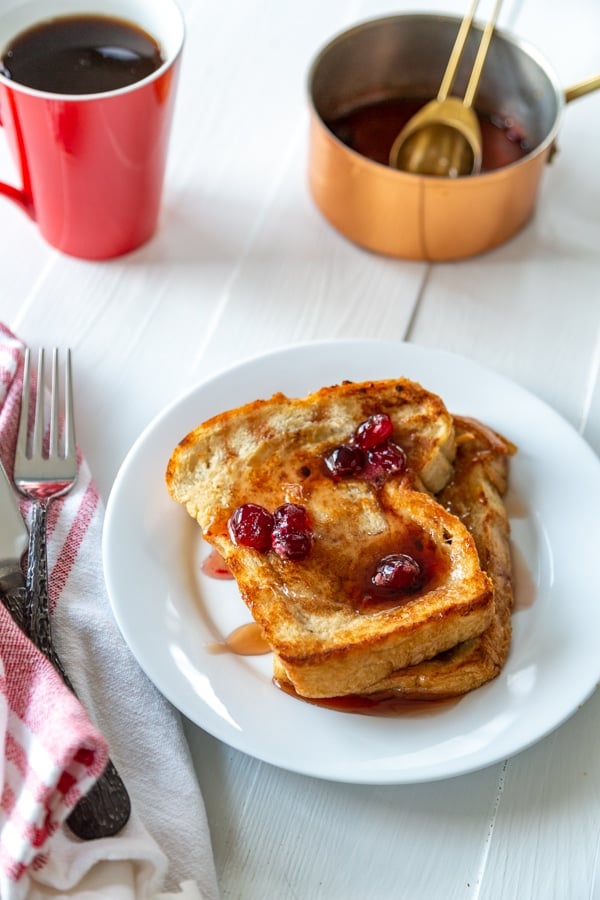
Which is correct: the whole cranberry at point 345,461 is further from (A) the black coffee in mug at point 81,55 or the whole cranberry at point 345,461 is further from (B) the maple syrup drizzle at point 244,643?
(A) the black coffee in mug at point 81,55

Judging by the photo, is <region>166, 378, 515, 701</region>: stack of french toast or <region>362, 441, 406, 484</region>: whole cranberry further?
<region>362, 441, 406, 484</region>: whole cranberry

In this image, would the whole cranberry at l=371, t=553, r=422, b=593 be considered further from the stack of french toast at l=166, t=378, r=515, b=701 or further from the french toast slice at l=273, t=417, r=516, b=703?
the french toast slice at l=273, t=417, r=516, b=703

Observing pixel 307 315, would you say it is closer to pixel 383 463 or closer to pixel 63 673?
pixel 383 463

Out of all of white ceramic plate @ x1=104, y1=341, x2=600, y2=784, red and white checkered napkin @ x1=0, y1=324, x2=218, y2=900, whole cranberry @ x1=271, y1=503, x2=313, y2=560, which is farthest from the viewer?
whole cranberry @ x1=271, y1=503, x2=313, y2=560

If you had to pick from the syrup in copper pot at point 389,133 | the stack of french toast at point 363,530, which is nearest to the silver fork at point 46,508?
the stack of french toast at point 363,530

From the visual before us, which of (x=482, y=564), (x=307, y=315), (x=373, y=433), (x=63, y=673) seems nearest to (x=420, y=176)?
(x=307, y=315)

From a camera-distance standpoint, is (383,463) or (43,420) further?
(43,420)

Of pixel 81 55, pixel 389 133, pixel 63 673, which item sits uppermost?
pixel 81 55

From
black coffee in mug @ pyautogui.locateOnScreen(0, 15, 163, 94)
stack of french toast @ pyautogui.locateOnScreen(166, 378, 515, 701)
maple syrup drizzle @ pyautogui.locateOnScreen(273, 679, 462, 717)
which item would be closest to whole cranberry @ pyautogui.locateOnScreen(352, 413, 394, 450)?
stack of french toast @ pyautogui.locateOnScreen(166, 378, 515, 701)
